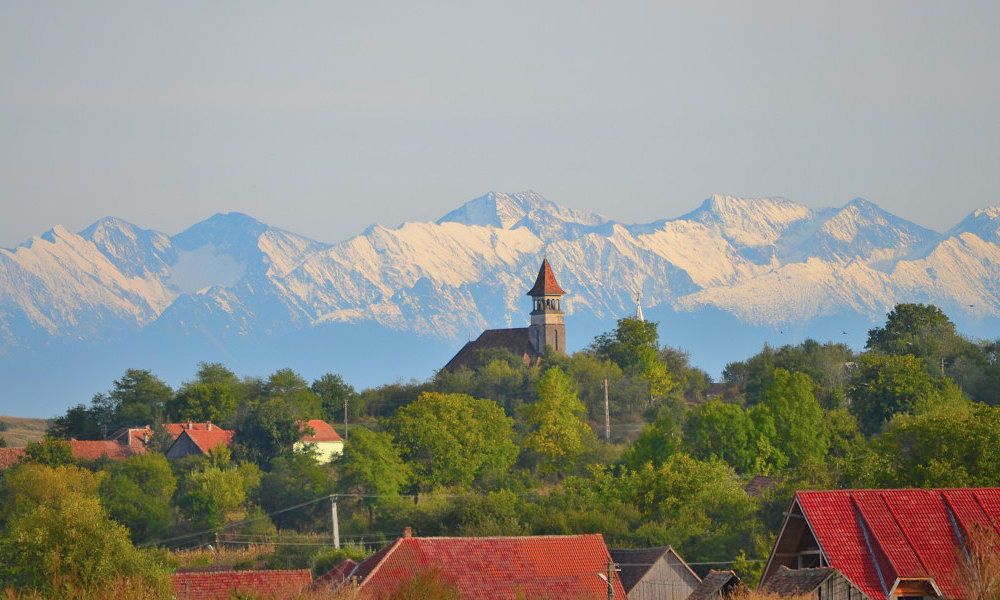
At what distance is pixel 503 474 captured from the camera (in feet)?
311

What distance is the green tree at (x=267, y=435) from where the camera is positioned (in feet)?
347

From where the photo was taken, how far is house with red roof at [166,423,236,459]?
105 metres

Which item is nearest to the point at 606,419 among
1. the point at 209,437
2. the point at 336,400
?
the point at 209,437

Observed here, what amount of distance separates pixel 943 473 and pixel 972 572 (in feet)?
61.7

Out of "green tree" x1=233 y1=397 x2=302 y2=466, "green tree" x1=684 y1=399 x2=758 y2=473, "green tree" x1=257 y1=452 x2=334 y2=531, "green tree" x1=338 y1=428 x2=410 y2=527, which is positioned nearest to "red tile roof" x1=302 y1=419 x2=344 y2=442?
"green tree" x1=233 y1=397 x2=302 y2=466

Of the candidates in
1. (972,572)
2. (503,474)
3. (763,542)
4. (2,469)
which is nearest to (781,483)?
(763,542)

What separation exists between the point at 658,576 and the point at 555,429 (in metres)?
46.2

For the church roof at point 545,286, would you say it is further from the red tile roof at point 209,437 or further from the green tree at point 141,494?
the green tree at point 141,494

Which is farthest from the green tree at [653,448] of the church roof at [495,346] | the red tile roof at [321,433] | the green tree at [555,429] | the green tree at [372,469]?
the church roof at [495,346]

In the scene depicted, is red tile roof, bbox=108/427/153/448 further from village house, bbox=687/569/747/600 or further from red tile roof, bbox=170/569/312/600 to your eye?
village house, bbox=687/569/747/600

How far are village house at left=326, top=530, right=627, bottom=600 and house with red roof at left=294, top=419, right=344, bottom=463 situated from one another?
153 feet

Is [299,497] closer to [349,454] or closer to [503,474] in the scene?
[349,454]

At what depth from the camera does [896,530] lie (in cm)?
4091

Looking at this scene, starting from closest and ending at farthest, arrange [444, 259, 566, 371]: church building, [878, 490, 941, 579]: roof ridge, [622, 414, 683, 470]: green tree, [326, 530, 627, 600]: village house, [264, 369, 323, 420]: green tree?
[878, 490, 941, 579]: roof ridge → [326, 530, 627, 600]: village house → [622, 414, 683, 470]: green tree → [264, 369, 323, 420]: green tree → [444, 259, 566, 371]: church building
